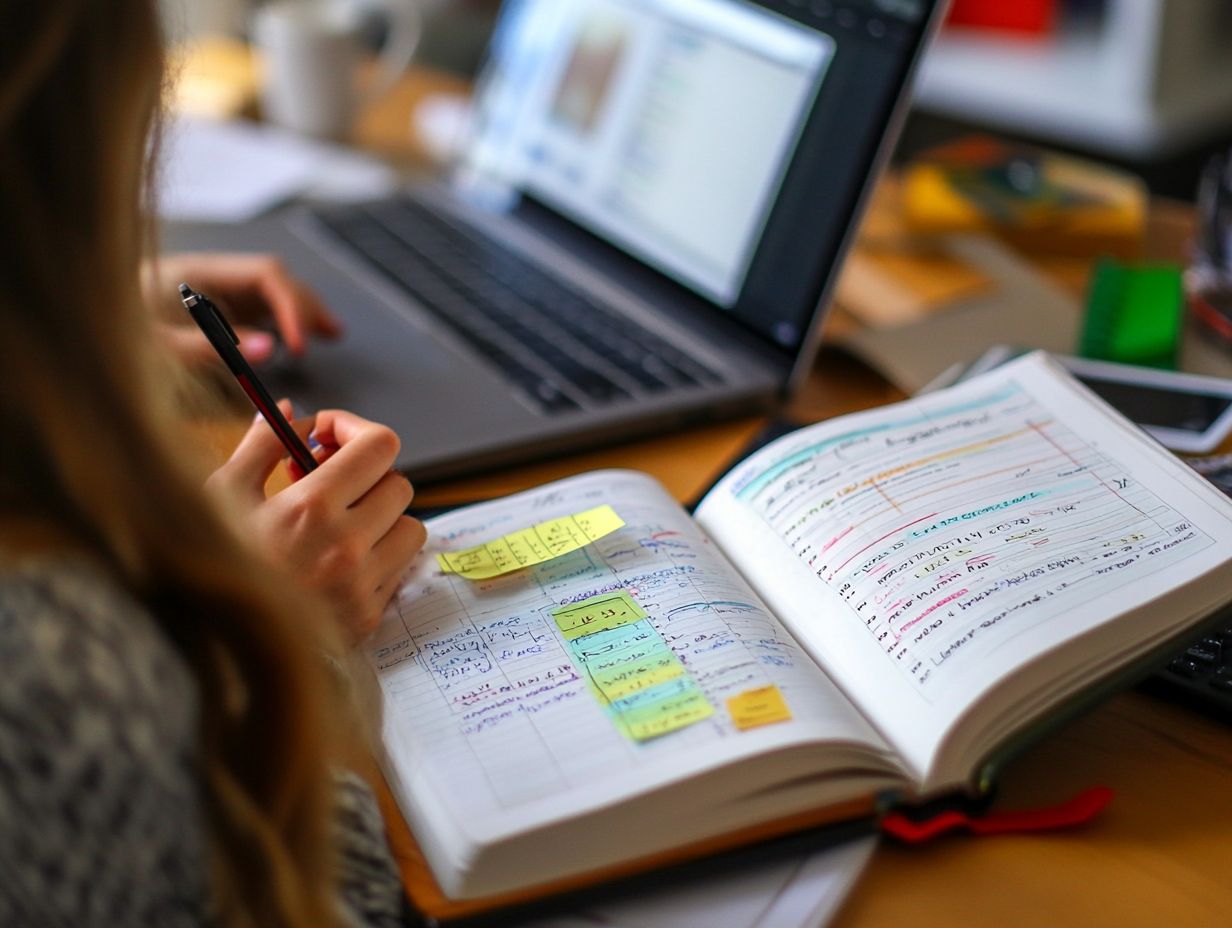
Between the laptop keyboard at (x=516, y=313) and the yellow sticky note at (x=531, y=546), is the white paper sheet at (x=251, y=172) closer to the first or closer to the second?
the laptop keyboard at (x=516, y=313)

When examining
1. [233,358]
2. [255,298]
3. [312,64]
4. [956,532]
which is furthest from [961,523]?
[312,64]

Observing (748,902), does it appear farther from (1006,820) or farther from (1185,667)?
(1185,667)

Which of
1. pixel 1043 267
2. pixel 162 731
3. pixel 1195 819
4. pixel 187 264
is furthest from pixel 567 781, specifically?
pixel 1043 267

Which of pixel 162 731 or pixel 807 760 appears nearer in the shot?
pixel 162 731

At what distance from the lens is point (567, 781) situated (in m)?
0.51

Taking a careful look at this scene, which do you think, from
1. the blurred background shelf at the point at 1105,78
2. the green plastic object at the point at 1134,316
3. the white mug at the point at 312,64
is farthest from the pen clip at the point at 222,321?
the blurred background shelf at the point at 1105,78

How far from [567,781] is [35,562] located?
22 cm

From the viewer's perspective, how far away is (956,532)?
2.06 ft

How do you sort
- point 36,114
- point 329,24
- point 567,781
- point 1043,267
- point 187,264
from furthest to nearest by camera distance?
1. point 329,24
2. point 1043,267
3. point 187,264
4. point 567,781
5. point 36,114

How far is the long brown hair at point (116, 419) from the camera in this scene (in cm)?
38

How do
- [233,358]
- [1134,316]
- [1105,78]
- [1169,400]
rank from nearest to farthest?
[233,358]
[1169,400]
[1134,316]
[1105,78]

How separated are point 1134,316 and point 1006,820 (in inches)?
21.4

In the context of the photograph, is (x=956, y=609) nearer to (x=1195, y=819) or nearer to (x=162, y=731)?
(x=1195, y=819)

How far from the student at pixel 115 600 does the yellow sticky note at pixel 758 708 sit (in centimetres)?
18
